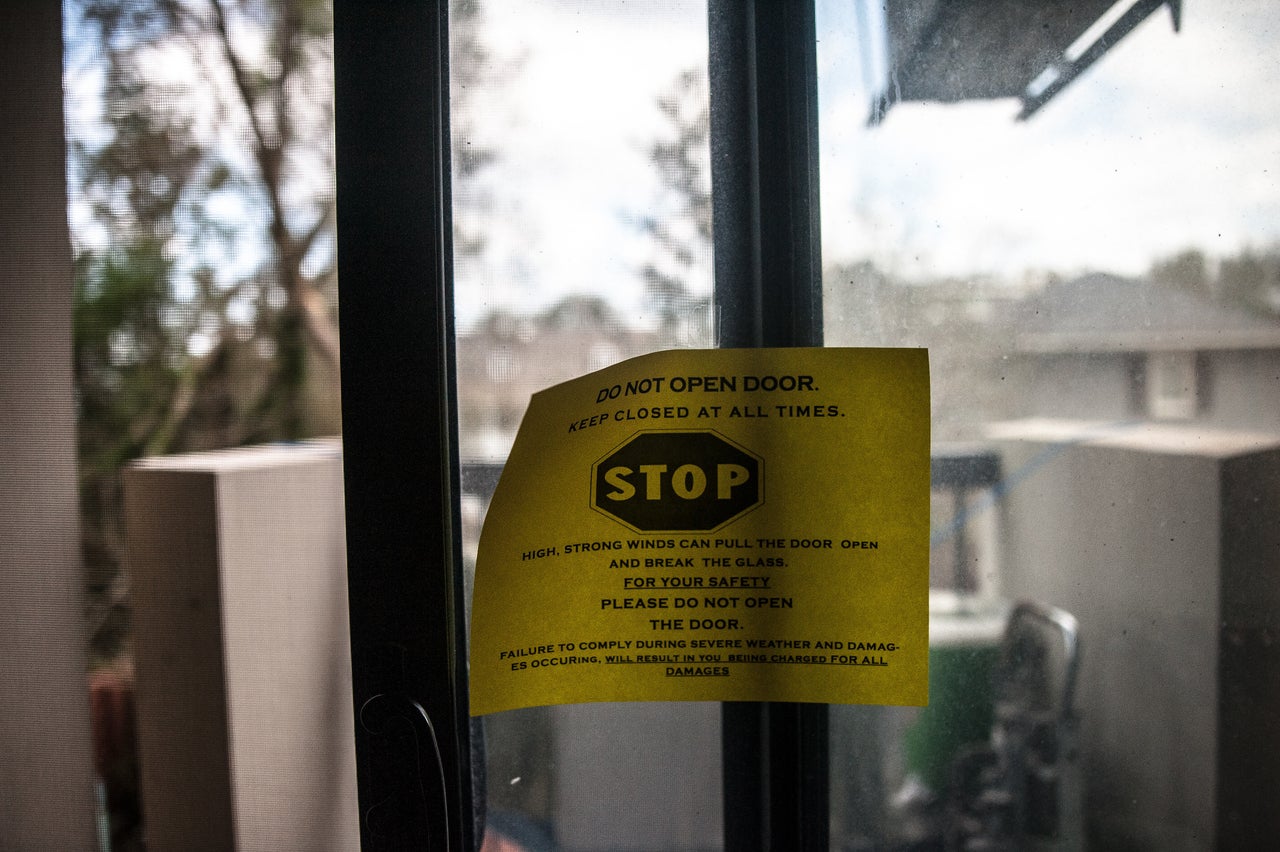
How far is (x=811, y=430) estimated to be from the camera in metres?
0.57

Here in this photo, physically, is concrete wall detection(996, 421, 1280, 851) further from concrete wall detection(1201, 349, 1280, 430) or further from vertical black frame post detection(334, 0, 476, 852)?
vertical black frame post detection(334, 0, 476, 852)

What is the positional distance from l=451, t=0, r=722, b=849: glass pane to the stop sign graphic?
0.31ft

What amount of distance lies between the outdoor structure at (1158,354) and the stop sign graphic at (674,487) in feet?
0.86

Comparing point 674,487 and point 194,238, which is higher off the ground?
point 194,238

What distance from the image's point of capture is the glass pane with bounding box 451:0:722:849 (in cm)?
60

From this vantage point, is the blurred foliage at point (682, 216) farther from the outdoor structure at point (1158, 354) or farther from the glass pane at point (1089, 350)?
the outdoor structure at point (1158, 354)

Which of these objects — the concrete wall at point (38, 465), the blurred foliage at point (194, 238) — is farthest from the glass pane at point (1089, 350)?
the concrete wall at point (38, 465)

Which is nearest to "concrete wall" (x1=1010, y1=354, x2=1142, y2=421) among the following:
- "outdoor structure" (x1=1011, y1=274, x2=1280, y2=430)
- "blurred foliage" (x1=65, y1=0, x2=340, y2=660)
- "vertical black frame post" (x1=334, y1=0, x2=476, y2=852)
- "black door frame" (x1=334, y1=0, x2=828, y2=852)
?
"outdoor structure" (x1=1011, y1=274, x2=1280, y2=430)

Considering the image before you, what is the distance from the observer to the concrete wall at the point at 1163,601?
0.58 m

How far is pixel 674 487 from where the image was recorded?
572 millimetres

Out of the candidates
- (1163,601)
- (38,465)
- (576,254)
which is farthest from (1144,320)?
(38,465)

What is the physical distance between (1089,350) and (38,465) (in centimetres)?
88

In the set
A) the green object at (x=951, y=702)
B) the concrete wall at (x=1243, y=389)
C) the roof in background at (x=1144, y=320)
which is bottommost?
the green object at (x=951, y=702)

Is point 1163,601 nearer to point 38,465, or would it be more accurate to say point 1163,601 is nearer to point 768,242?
point 768,242
